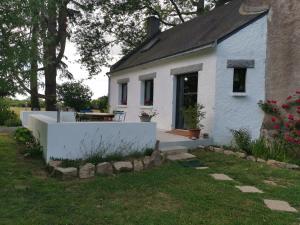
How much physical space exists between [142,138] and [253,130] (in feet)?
15.3

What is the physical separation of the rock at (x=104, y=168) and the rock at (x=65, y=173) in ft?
1.75

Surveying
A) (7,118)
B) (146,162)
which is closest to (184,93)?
(146,162)

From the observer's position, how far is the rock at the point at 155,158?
7.99 m

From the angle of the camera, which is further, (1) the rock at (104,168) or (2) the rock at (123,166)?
(2) the rock at (123,166)

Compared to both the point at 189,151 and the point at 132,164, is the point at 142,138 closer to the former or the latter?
the point at 132,164

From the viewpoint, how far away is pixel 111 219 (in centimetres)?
453

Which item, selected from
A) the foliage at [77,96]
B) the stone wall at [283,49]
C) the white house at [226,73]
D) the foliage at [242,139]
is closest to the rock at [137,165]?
the foliage at [242,139]

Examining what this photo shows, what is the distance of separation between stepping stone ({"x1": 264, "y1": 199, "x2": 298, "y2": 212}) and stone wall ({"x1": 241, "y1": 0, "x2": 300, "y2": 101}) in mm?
5873

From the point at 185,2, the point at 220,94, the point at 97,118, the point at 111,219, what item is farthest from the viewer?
the point at 185,2

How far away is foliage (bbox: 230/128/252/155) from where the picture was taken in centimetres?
1020

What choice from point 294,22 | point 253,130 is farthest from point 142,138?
point 294,22

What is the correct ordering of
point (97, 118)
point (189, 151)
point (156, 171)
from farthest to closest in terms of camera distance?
point (97, 118)
point (189, 151)
point (156, 171)

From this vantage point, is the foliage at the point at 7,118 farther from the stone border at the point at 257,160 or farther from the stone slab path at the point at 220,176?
the stone slab path at the point at 220,176

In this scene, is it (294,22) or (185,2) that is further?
(185,2)
